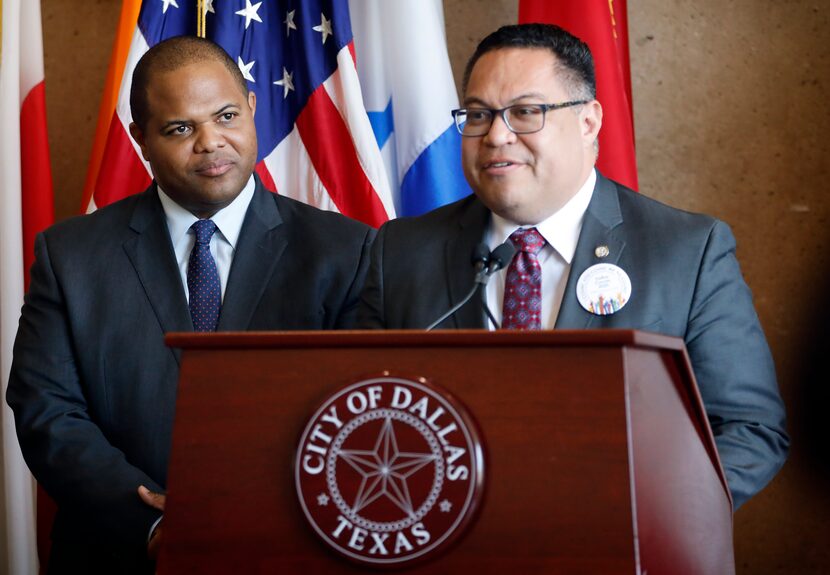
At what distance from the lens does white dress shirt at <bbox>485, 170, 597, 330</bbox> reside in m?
1.99

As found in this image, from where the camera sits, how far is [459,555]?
3.83ft

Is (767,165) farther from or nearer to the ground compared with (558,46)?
nearer to the ground

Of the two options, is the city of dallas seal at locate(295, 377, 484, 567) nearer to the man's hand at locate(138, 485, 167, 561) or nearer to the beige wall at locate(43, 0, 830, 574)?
the man's hand at locate(138, 485, 167, 561)

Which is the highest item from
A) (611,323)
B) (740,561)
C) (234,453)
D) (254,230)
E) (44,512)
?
(254,230)

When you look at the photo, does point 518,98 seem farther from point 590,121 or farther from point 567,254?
point 567,254

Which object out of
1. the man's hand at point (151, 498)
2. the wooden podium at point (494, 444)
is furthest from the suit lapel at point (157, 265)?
the wooden podium at point (494, 444)

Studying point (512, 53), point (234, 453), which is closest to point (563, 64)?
Answer: point (512, 53)

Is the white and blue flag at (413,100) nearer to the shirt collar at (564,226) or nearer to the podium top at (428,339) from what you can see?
the shirt collar at (564,226)

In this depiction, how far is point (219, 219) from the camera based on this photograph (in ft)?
8.16

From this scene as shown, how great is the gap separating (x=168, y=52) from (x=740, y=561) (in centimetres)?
230

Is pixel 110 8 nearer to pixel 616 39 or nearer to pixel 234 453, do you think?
pixel 616 39

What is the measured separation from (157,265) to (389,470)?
4.58 ft

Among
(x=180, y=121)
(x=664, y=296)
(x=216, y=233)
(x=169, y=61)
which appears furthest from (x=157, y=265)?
(x=664, y=296)

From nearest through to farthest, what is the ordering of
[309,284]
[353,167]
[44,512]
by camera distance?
[309,284]
[353,167]
[44,512]
